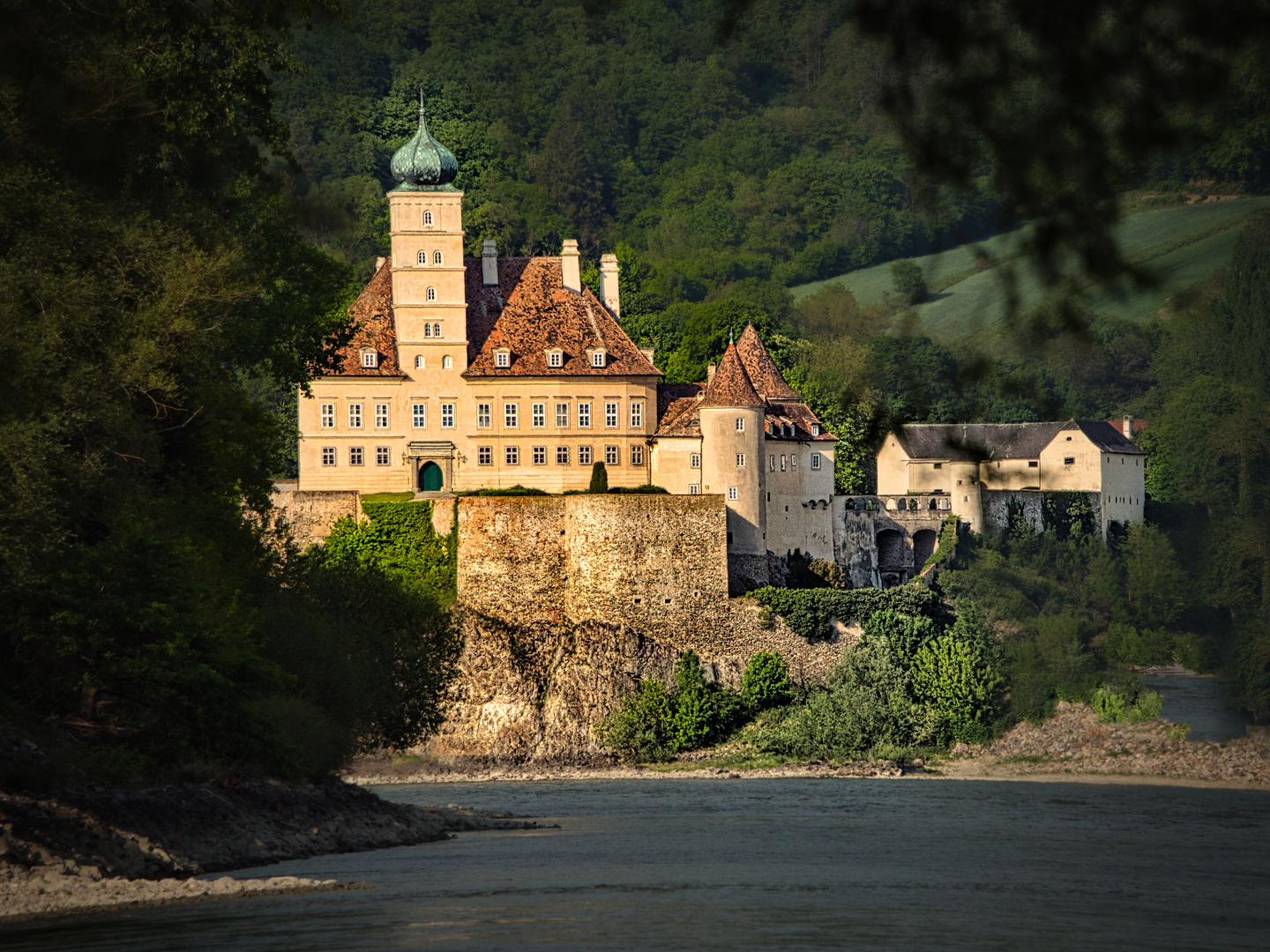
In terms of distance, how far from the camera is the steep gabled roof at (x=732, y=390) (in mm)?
56594

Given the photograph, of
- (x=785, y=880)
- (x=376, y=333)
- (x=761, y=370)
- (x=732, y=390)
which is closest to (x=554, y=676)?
(x=732, y=390)

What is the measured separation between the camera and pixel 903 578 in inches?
2596

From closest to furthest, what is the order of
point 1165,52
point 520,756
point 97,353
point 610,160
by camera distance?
point 1165,52
point 97,353
point 520,756
point 610,160

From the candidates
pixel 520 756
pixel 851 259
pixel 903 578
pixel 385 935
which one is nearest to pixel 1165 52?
pixel 385 935

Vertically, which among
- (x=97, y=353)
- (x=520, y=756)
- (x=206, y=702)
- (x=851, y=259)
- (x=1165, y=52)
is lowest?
(x=520, y=756)

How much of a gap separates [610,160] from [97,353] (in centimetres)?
9886

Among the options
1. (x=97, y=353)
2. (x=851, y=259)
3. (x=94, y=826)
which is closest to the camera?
(x=94, y=826)

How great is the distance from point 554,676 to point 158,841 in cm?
2690

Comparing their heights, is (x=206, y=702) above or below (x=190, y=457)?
below

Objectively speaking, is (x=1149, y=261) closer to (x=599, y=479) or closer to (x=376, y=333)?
(x=599, y=479)

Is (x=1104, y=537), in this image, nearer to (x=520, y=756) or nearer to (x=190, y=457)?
(x=520, y=756)

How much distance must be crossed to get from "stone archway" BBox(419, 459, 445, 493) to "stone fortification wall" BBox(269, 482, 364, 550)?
9.45 ft

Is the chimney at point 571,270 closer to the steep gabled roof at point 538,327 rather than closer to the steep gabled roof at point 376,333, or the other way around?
the steep gabled roof at point 538,327

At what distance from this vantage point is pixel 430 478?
59719 millimetres
